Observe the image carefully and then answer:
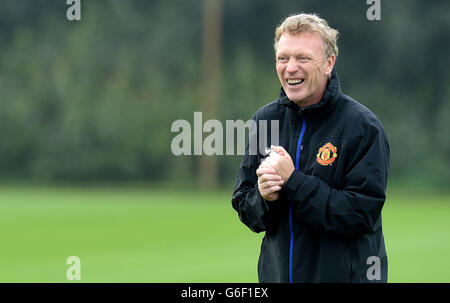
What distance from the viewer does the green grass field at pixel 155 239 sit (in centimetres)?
1082

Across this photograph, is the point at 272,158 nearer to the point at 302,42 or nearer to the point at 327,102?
the point at 327,102

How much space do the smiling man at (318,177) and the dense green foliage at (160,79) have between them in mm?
28580

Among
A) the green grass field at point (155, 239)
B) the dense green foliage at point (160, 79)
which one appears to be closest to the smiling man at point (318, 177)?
the green grass field at point (155, 239)

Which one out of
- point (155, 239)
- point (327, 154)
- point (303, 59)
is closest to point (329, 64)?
point (303, 59)

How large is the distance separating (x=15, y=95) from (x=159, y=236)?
21433 mm

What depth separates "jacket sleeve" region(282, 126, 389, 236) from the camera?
3506 millimetres

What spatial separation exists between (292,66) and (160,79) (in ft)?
114

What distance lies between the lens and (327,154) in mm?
3600

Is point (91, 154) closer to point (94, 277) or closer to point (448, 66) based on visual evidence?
point (448, 66)

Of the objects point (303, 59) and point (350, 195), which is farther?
point (303, 59)

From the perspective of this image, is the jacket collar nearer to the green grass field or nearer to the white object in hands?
the white object in hands

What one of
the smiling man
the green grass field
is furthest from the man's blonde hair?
the green grass field

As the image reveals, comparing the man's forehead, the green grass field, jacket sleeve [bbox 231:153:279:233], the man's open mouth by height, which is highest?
the man's forehead
